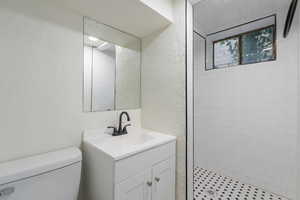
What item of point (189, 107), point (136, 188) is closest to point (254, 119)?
point (189, 107)

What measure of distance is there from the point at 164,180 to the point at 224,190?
1096 mm

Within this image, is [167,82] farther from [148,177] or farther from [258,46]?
[258,46]

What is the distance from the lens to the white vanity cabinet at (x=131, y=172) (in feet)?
2.83

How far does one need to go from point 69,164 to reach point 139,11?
4.35 ft

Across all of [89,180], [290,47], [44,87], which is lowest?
[89,180]

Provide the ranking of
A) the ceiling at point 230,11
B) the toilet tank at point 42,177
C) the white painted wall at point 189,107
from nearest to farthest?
the toilet tank at point 42,177
the white painted wall at point 189,107
the ceiling at point 230,11

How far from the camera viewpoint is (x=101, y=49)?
1.38m

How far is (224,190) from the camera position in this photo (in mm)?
1723

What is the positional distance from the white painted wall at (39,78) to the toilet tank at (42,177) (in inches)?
5.7

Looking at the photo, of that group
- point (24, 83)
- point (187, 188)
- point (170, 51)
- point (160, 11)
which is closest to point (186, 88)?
point (170, 51)

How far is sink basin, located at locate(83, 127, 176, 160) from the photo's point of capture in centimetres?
92

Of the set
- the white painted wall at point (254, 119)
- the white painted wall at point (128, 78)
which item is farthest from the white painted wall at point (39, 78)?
Result: the white painted wall at point (254, 119)

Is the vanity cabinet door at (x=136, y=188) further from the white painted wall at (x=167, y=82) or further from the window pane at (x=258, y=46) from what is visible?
the window pane at (x=258, y=46)

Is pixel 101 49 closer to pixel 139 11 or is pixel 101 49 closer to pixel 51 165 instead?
pixel 139 11
